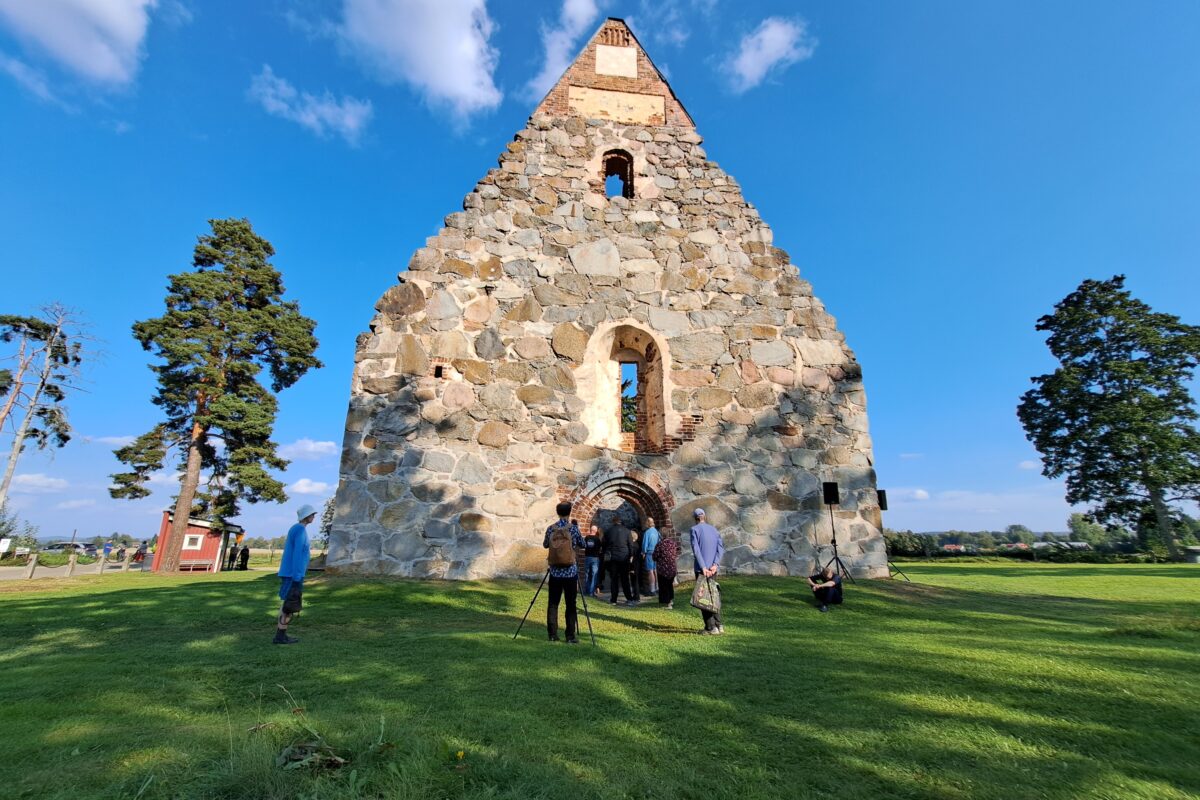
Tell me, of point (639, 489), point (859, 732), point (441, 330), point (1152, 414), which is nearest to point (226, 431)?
point (441, 330)

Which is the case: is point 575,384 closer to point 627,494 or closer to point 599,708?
point 627,494

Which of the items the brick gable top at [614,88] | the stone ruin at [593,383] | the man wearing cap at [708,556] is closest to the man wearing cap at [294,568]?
the stone ruin at [593,383]

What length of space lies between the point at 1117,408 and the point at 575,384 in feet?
88.2

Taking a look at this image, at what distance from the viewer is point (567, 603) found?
6.23 metres

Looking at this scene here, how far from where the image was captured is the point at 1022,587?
42.9ft

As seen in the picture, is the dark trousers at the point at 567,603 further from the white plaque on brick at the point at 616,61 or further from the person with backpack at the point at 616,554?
the white plaque on brick at the point at 616,61

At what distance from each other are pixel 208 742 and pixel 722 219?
12.5 meters

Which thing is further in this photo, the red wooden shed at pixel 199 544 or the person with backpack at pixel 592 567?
the red wooden shed at pixel 199 544

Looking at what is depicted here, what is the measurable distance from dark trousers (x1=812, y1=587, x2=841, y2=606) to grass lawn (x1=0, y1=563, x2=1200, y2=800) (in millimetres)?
895

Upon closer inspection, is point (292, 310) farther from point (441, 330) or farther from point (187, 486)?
point (441, 330)

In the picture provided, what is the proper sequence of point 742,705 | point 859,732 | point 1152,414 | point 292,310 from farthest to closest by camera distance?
1. point 292,310
2. point 1152,414
3. point 742,705
4. point 859,732

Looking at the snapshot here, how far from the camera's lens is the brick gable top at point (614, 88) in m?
13.4

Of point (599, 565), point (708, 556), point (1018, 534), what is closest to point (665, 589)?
point (599, 565)

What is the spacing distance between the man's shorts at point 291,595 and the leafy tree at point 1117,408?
31.6 m
